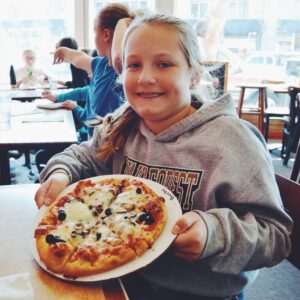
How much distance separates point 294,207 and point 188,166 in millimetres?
291

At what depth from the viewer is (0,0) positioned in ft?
17.5

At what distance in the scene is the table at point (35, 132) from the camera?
5.85 ft

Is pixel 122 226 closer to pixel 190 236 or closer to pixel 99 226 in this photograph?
pixel 99 226

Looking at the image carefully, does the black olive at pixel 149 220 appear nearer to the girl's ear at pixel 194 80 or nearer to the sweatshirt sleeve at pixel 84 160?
the sweatshirt sleeve at pixel 84 160

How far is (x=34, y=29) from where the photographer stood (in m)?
5.48

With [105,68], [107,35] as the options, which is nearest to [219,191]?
[105,68]

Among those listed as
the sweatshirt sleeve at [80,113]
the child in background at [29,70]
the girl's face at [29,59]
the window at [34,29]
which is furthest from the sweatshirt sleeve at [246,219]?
the window at [34,29]

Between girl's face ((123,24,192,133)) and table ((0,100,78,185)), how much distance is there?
2.85 feet

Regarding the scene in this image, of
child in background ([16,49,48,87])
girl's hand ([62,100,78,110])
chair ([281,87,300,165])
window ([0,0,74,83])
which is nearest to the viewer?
girl's hand ([62,100,78,110])

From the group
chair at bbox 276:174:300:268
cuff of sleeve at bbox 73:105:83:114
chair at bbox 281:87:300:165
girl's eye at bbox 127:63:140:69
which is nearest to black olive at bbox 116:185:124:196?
girl's eye at bbox 127:63:140:69

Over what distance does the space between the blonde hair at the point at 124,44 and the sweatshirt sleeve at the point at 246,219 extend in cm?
29

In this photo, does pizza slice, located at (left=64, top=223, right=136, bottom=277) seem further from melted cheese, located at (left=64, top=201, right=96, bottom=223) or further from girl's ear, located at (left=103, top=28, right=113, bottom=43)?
girl's ear, located at (left=103, top=28, right=113, bottom=43)

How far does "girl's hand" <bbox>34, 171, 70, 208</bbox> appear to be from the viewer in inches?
35.3

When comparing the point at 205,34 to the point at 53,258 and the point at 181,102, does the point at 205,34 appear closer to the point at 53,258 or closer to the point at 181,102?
the point at 181,102
